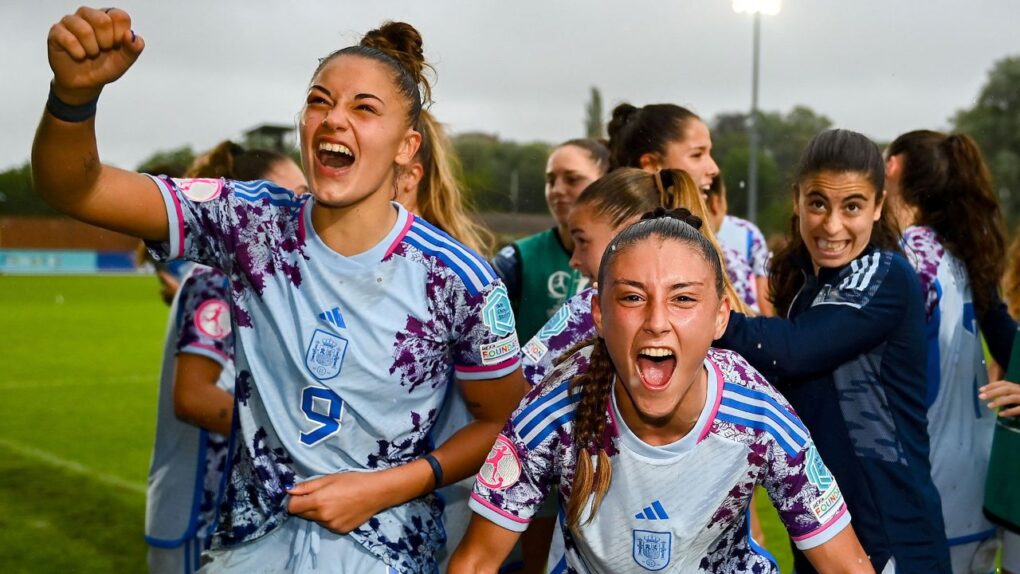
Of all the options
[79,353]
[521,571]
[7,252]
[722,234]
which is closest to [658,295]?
[521,571]

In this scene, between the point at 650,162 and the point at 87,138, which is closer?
the point at 87,138

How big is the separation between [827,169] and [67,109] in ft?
6.34

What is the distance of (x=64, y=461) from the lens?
320 inches

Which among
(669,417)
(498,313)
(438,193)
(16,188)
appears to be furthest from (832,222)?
(16,188)

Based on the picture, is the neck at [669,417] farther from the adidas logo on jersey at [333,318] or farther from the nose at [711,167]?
the nose at [711,167]

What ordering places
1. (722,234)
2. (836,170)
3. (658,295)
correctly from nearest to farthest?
(658,295)
(836,170)
(722,234)

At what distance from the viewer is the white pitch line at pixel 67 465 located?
7.30m

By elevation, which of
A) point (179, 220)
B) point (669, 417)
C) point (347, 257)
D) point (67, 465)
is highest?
point (179, 220)

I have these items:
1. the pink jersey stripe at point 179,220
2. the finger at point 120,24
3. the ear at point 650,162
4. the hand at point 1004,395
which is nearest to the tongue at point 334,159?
the pink jersey stripe at point 179,220

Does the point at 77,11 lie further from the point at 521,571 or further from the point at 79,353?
the point at 79,353

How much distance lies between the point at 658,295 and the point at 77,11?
1209 mm

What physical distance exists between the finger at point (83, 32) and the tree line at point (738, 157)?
201 centimetres

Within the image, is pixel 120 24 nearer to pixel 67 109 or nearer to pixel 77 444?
pixel 67 109

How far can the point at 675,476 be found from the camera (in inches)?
84.9
